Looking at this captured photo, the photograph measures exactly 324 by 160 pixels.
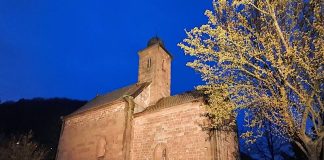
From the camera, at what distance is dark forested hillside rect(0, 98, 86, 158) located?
47669mm

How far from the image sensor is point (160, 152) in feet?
56.3

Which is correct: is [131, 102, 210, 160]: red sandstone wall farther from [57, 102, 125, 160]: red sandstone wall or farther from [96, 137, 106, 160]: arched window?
[96, 137, 106, 160]: arched window

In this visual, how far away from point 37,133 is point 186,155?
134 feet

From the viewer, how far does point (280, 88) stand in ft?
32.6

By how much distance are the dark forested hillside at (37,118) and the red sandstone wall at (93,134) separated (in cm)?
2250

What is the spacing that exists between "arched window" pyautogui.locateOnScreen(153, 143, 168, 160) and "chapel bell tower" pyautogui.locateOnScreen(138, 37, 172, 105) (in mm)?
5129

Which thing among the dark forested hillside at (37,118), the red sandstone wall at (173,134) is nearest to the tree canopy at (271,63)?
the red sandstone wall at (173,134)

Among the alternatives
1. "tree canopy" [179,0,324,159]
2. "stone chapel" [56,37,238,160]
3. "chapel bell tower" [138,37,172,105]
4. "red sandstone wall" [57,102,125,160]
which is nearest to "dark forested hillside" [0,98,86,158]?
"red sandstone wall" [57,102,125,160]

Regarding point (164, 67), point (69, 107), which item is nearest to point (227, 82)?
point (164, 67)

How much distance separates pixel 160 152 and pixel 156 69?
27.1ft

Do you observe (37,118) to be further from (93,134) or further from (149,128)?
(149,128)

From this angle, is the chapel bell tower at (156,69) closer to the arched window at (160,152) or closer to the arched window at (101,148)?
the arched window at (101,148)

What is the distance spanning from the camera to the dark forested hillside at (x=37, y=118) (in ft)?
156

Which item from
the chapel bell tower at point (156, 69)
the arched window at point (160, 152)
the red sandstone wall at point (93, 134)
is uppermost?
the chapel bell tower at point (156, 69)
